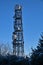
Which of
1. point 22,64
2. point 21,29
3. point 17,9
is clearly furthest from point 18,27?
point 22,64

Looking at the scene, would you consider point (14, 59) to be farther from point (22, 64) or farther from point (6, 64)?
point (22, 64)

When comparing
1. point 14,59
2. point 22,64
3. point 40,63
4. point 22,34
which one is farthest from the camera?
point 22,34

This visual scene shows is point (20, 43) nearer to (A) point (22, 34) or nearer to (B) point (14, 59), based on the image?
(A) point (22, 34)

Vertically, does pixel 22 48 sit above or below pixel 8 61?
above

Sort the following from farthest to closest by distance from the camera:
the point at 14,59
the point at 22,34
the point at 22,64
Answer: the point at 22,34
the point at 14,59
the point at 22,64

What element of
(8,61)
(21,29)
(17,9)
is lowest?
(8,61)

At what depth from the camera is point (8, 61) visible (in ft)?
115

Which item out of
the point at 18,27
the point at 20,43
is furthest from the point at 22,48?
the point at 18,27

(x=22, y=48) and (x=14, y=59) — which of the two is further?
(x=22, y=48)

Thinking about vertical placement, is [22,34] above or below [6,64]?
above

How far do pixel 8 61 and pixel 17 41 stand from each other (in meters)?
27.1

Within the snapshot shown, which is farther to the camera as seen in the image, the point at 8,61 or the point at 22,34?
the point at 22,34

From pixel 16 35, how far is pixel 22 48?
12.4 ft

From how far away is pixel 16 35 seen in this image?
203ft
